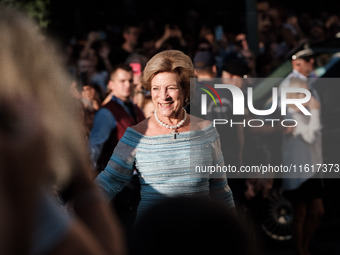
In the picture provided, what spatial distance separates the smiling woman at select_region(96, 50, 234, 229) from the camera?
4.58m

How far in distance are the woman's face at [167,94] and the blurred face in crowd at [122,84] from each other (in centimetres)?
210

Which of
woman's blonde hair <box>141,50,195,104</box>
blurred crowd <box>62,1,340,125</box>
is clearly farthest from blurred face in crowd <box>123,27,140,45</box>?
woman's blonde hair <box>141,50,195,104</box>

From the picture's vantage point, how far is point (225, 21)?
15.3 meters

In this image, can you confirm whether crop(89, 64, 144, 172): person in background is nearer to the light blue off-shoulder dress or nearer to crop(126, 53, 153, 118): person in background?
crop(126, 53, 153, 118): person in background

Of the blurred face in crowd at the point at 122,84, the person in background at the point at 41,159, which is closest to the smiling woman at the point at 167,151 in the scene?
the blurred face in crowd at the point at 122,84

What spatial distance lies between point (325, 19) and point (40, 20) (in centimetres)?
740

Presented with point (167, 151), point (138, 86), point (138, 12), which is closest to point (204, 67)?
point (138, 86)

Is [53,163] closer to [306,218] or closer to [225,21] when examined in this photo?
[306,218]

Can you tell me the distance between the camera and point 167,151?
464 cm

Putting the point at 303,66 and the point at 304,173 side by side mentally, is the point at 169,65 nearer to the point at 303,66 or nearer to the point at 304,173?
the point at 304,173

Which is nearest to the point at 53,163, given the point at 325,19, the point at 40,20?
the point at 40,20

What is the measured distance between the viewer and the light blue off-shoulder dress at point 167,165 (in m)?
4.57

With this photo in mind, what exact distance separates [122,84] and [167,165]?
260cm

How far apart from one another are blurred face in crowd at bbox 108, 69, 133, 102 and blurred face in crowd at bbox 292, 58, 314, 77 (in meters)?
2.51
